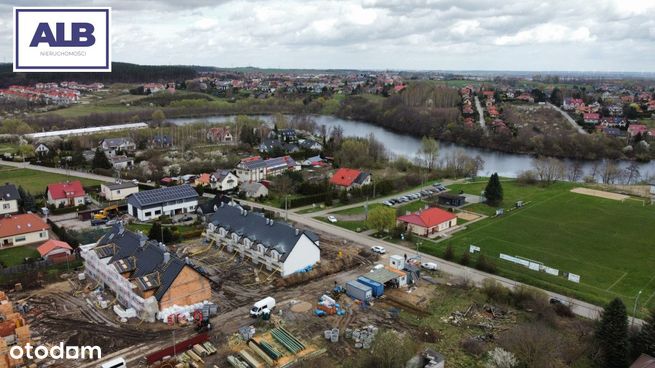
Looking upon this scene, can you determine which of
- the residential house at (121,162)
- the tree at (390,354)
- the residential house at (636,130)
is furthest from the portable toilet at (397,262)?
the residential house at (636,130)

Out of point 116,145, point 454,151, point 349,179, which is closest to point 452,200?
point 349,179

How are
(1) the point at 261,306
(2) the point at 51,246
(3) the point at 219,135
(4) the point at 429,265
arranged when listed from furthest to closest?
(3) the point at 219,135 → (2) the point at 51,246 → (4) the point at 429,265 → (1) the point at 261,306

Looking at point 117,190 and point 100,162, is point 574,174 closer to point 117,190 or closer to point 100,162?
point 117,190

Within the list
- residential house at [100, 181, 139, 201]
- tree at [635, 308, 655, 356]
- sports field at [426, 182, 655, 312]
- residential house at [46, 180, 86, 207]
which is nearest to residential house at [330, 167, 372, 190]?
sports field at [426, 182, 655, 312]

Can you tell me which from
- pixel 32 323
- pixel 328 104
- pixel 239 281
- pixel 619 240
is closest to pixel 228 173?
pixel 239 281

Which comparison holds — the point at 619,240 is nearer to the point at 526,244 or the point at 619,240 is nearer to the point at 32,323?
the point at 526,244

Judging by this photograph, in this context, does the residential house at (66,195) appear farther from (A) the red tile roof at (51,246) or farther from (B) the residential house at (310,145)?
(B) the residential house at (310,145)
